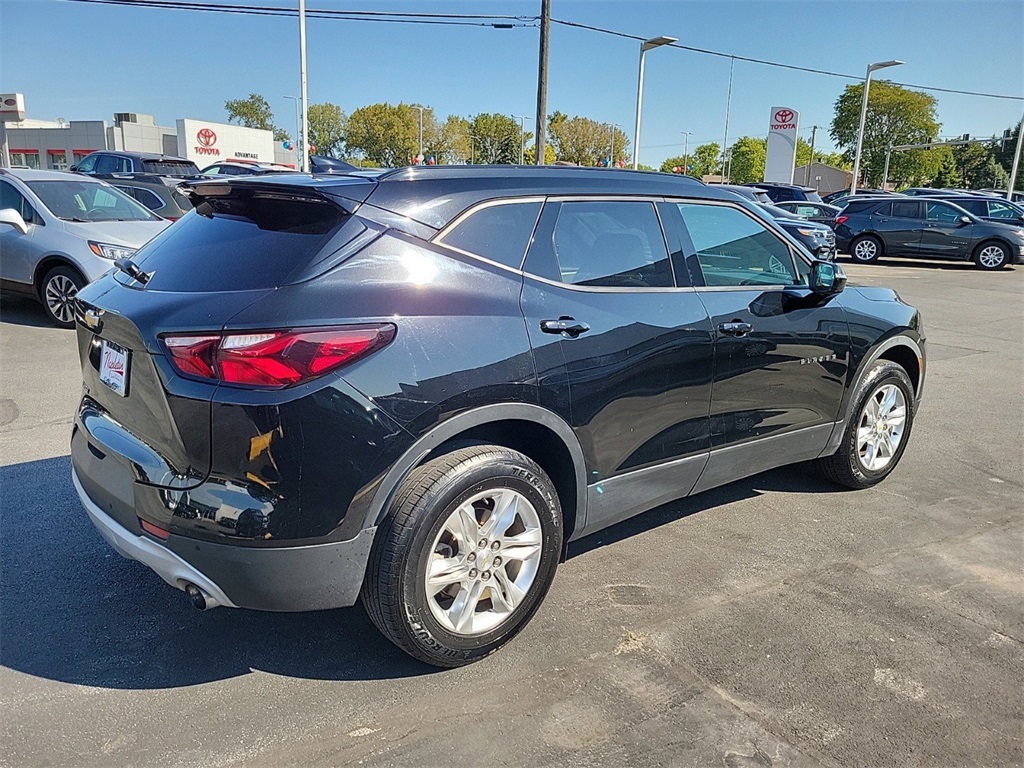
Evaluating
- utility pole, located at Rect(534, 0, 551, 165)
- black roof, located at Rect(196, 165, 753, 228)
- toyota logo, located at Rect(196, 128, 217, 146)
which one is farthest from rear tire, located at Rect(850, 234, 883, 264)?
toyota logo, located at Rect(196, 128, 217, 146)

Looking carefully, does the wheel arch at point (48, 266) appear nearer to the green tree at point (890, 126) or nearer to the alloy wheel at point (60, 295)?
the alloy wheel at point (60, 295)

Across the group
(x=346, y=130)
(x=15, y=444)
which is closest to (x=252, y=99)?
(x=346, y=130)

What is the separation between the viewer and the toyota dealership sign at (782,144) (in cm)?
4991

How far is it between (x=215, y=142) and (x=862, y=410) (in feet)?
179

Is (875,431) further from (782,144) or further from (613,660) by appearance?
(782,144)

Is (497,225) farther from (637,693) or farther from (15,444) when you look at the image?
(15,444)

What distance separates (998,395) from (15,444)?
791 centimetres

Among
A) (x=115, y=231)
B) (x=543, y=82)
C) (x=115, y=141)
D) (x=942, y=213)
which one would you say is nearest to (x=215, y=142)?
(x=115, y=141)

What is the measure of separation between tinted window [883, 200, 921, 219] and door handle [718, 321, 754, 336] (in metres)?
19.2

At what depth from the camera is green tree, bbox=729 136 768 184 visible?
4092 inches

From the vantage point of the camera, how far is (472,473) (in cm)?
268

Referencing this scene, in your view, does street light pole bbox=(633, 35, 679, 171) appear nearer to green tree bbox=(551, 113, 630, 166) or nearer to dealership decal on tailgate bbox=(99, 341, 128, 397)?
dealership decal on tailgate bbox=(99, 341, 128, 397)

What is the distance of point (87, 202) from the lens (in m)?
9.22

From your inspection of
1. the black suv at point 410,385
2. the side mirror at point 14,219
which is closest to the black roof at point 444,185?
the black suv at point 410,385
